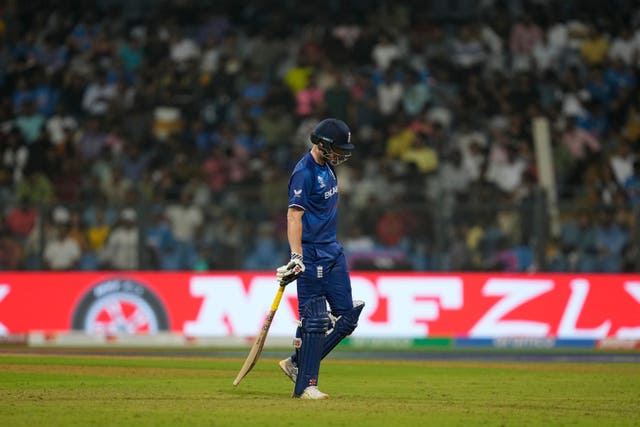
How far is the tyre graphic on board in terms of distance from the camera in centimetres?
2020

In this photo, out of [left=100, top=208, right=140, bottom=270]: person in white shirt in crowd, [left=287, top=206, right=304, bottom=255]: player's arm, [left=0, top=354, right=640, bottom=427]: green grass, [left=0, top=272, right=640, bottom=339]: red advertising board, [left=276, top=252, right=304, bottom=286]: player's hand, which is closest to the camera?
[left=0, top=354, right=640, bottom=427]: green grass

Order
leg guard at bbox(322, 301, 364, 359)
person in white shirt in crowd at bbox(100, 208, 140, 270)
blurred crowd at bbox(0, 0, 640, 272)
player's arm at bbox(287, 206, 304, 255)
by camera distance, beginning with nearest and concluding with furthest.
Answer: player's arm at bbox(287, 206, 304, 255), leg guard at bbox(322, 301, 364, 359), blurred crowd at bbox(0, 0, 640, 272), person in white shirt in crowd at bbox(100, 208, 140, 270)

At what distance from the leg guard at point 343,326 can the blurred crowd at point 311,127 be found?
9.46 meters

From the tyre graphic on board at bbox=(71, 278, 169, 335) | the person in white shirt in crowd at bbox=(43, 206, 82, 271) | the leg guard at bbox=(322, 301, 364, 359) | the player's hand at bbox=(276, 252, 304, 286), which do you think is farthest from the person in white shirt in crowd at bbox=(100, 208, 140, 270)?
the player's hand at bbox=(276, 252, 304, 286)

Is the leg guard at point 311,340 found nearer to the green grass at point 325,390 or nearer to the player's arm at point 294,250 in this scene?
the green grass at point 325,390

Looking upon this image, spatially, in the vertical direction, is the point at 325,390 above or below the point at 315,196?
below

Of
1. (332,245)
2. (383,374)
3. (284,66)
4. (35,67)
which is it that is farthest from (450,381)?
(35,67)

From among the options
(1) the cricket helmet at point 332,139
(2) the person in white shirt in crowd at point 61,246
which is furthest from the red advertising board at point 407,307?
(1) the cricket helmet at point 332,139

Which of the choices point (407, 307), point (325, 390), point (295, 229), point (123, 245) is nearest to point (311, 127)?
point (123, 245)

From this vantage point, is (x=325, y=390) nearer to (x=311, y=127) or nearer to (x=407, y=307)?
(x=407, y=307)

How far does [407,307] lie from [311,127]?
4875mm

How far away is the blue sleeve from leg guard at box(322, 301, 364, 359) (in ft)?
3.52

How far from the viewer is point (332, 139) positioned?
11.0 metres

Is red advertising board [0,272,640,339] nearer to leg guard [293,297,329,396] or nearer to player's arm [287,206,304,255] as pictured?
leg guard [293,297,329,396]
